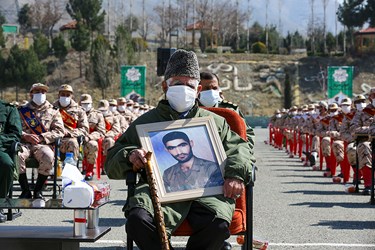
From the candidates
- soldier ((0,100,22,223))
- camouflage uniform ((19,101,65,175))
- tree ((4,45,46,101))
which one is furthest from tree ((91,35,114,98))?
soldier ((0,100,22,223))

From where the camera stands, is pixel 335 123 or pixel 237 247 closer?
pixel 237 247

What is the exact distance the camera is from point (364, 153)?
14.8 meters

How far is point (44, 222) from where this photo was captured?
1112 centimetres

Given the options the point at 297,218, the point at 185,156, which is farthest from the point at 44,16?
the point at 185,156

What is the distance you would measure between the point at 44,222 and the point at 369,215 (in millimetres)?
4501

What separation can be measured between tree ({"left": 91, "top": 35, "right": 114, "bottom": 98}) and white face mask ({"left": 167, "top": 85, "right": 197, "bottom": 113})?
80897mm

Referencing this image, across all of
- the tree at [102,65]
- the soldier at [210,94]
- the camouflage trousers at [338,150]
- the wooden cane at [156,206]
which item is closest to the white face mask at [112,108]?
the camouflage trousers at [338,150]

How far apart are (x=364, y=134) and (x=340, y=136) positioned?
3.09 metres

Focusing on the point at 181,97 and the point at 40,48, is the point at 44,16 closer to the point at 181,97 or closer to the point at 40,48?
the point at 40,48

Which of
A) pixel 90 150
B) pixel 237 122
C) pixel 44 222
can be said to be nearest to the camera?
pixel 237 122

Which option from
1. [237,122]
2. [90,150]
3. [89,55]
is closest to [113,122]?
[90,150]

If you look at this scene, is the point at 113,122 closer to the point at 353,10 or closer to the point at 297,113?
the point at 297,113

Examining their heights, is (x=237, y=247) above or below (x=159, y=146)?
below

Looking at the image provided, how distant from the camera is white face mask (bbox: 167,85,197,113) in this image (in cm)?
673
